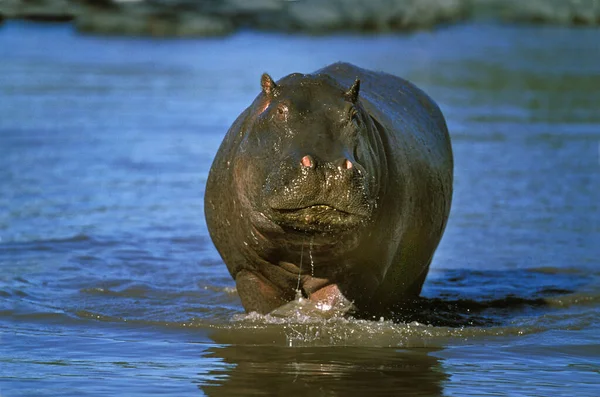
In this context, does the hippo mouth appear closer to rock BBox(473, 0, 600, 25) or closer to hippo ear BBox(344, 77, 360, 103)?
hippo ear BBox(344, 77, 360, 103)

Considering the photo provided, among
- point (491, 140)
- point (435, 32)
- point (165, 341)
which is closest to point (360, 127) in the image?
point (165, 341)

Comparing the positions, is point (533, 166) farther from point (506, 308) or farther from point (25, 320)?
point (25, 320)

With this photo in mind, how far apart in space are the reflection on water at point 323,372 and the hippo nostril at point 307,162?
1.11 metres

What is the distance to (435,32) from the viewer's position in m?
42.6

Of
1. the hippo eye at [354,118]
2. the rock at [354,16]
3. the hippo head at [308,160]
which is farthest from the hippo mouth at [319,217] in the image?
the rock at [354,16]

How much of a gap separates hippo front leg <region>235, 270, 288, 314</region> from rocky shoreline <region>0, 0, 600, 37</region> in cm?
3307

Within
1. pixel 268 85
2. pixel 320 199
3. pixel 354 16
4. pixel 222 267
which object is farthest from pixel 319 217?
pixel 354 16

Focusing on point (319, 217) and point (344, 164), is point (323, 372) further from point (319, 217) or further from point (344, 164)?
point (344, 164)

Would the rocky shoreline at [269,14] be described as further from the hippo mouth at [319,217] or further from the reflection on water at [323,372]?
the hippo mouth at [319,217]

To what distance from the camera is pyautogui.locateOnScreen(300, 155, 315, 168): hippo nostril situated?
20.0ft

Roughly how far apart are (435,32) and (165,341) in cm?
3647

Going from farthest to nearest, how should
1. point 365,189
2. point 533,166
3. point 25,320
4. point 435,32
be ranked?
point 435,32
point 533,166
point 25,320
point 365,189

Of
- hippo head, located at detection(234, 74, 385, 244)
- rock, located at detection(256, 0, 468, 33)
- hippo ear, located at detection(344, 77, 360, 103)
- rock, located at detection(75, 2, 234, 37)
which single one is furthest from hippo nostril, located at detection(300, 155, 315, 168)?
rock, located at detection(256, 0, 468, 33)

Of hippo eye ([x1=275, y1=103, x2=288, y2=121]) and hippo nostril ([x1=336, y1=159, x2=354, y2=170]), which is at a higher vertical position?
hippo eye ([x1=275, y1=103, x2=288, y2=121])
